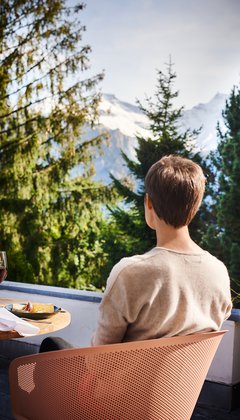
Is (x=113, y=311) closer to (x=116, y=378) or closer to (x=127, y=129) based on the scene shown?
(x=116, y=378)

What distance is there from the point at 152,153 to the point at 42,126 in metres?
9.61

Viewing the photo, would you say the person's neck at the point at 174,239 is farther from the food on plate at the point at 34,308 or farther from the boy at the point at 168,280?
the food on plate at the point at 34,308

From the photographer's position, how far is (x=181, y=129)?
19.0 m

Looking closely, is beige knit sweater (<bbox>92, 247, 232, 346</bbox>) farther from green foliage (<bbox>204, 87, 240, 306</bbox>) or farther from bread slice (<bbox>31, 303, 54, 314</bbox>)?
green foliage (<bbox>204, 87, 240, 306</bbox>)

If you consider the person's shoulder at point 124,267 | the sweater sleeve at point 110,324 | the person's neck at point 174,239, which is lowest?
the sweater sleeve at point 110,324

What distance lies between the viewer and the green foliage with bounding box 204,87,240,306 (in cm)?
1463

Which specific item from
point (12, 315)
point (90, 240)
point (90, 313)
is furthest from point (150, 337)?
point (90, 240)

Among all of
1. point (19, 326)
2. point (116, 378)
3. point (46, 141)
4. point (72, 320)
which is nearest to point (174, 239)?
point (116, 378)

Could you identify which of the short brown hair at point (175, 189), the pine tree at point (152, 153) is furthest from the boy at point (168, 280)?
the pine tree at point (152, 153)

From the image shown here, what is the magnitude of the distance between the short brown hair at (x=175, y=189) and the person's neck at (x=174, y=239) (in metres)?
0.01

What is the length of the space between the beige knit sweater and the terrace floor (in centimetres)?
143

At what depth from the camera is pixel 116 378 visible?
3.71ft

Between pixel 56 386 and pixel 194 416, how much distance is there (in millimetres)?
1429

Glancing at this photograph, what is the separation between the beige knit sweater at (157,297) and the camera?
116 centimetres
